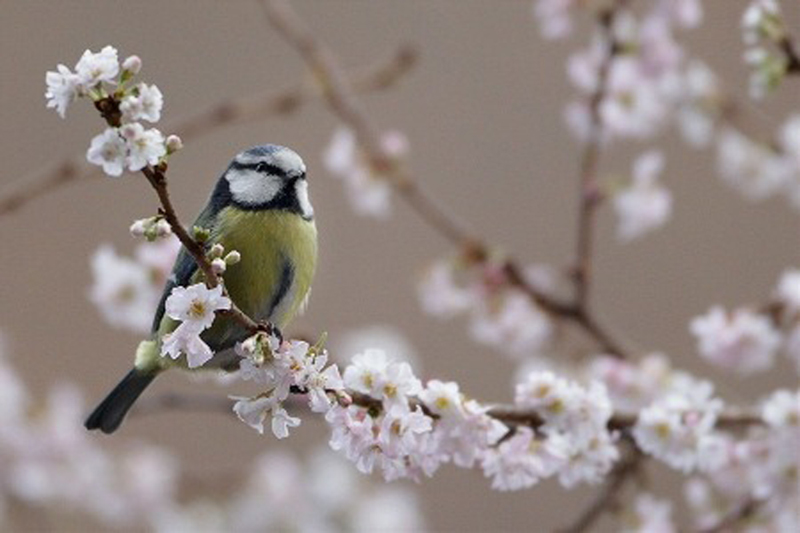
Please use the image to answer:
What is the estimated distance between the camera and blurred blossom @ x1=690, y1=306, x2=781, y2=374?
222 cm

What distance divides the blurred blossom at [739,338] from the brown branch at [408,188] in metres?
0.16

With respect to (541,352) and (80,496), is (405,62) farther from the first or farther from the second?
(80,496)

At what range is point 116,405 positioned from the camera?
5.34 feet

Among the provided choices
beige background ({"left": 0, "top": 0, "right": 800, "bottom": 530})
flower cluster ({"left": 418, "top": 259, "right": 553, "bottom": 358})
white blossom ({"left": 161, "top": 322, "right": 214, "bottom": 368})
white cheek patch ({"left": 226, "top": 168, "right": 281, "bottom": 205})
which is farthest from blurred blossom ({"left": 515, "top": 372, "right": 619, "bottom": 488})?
beige background ({"left": 0, "top": 0, "right": 800, "bottom": 530})

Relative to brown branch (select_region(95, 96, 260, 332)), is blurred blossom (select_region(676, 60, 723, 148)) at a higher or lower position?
higher

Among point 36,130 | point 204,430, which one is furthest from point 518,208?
point 36,130

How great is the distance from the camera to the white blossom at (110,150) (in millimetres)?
1008

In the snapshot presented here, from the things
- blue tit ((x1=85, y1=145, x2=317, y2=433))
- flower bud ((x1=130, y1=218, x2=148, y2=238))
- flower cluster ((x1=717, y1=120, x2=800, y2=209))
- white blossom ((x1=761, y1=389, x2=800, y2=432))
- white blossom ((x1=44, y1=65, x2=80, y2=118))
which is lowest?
flower bud ((x1=130, y1=218, x2=148, y2=238))

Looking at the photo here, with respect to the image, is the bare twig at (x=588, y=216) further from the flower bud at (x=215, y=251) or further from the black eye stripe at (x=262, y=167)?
the flower bud at (x=215, y=251)

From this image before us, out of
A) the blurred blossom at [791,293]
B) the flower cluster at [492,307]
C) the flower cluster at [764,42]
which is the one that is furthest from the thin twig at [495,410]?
the flower cluster at [492,307]

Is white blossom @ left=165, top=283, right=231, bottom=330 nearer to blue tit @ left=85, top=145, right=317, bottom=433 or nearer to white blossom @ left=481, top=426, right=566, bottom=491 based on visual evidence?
blue tit @ left=85, top=145, right=317, bottom=433

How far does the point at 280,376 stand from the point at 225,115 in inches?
43.3

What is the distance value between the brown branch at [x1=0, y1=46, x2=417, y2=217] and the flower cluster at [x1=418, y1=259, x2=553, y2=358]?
0.38m

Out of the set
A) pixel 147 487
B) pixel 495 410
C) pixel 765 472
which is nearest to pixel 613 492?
pixel 765 472
